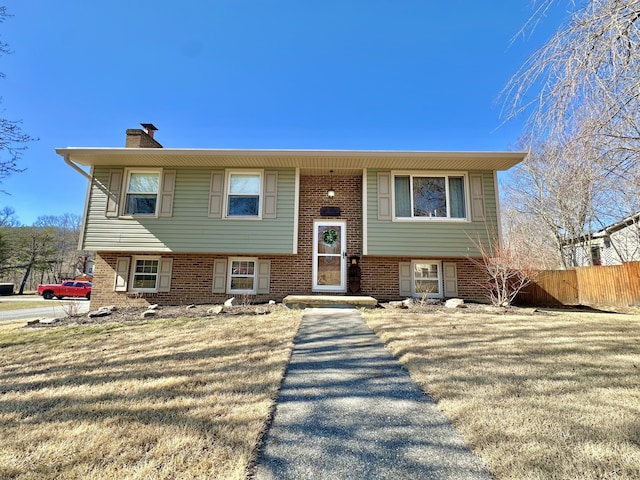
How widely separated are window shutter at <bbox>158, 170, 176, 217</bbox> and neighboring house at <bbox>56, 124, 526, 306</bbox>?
3 centimetres

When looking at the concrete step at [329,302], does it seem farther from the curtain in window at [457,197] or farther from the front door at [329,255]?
the curtain in window at [457,197]

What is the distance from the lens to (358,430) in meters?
2.04

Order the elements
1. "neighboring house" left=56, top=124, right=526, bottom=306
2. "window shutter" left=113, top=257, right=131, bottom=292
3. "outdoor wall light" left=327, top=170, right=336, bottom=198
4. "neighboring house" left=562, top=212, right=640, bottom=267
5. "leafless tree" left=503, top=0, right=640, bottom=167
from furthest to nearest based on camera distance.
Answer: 1. "neighboring house" left=562, top=212, right=640, bottom=267
2. "outdoor wall light" left=327, top=170, right=336, bottom=198
3. "window shutter" left=113, top=257, right=131, bottom=292
4. "neighboring house" left=56, top=124, right=526, bottom=306
5. "leafless tree" left=503, top=0, right=640, bottom=167

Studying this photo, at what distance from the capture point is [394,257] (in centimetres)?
901

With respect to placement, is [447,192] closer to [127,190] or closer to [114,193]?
[127,190]

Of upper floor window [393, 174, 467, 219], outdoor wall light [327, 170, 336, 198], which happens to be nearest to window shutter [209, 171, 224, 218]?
outdoor wall light [327, 170, 336, 198]

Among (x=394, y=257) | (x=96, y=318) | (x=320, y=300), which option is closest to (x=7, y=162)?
(x=96, y=318)

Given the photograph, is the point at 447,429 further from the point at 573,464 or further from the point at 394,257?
the point at 394,257

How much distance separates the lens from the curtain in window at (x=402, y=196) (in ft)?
29.1

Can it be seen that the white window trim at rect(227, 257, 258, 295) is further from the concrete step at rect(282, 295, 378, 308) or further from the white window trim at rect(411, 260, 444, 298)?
the white window trim at rect(411, 260, 444, 298)

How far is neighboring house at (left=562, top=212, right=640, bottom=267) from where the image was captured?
589 inches

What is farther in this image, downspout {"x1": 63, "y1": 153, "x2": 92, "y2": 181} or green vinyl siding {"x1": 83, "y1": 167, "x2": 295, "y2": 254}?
green vinyl siding {"x1": 83, "y1": 167, "x2": 295, "y2": 254}

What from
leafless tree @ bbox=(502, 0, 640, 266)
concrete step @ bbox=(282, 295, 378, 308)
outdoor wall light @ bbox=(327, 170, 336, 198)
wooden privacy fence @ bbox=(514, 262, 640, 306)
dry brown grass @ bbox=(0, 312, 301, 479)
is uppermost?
outdoor wall light @ bbox=(327, 170, 336, 198)

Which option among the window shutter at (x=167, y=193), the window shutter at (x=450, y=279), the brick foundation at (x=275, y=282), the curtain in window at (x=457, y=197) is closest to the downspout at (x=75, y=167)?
the window shutter at (x=167, y=193)
